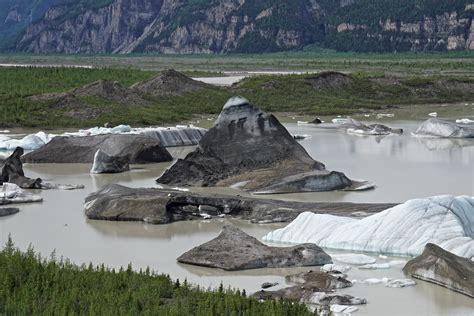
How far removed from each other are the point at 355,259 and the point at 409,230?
1.00m

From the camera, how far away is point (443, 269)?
12.3 m

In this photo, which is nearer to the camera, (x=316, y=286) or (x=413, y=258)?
(x=316, y=286)

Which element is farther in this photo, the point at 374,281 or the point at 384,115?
the point at 384,115

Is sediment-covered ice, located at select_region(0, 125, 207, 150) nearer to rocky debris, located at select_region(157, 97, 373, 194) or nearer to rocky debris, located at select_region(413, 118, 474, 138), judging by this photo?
rocky debris, located at select_region(157, 97, 373, 194)

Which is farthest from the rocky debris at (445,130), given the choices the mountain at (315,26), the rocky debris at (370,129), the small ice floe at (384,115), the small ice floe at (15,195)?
the mountain at (315,26)

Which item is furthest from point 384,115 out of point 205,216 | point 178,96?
point 205,216

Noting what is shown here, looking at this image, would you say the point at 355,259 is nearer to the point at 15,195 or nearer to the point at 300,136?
the point at 15,195

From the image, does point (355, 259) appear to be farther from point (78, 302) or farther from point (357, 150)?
point (357, 150)

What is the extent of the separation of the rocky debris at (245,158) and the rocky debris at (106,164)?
84.1 inches

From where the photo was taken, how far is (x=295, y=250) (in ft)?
44.6

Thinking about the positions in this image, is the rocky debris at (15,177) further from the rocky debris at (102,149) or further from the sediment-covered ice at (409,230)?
the sediment-covered ice at (409,230)

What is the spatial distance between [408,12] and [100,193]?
163 m

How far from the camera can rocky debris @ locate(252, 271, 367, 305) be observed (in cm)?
1153

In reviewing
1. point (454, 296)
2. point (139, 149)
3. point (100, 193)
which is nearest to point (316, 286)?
point (454, 296)
